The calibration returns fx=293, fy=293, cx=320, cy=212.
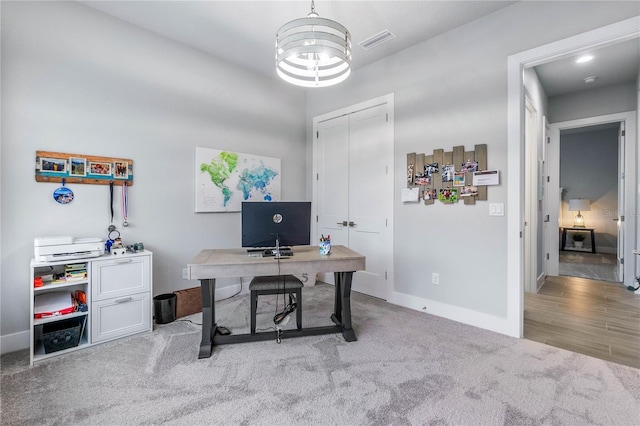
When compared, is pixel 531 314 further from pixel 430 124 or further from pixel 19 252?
pixel 19 252

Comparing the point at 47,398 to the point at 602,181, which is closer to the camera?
the point at 47,398

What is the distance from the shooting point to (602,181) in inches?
257

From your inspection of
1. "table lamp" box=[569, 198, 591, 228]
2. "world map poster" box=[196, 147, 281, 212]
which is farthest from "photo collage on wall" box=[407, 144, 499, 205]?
"table lamp" box=[569, 198, 591, 228]

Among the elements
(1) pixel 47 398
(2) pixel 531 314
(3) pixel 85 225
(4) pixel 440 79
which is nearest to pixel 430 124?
(4) pixel 440 79

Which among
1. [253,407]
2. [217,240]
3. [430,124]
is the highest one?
[430,124]

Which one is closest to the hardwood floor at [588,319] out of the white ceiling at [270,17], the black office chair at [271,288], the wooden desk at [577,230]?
the black office chair at [271,288]

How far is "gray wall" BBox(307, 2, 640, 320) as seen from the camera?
2506 mm

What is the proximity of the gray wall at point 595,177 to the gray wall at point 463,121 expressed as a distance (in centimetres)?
545

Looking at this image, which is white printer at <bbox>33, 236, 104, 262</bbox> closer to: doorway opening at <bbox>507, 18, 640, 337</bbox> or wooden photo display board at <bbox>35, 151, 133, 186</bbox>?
wooden photo display board at <bbox>35, 151, 133, 186</bbox>

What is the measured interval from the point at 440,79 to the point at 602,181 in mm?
6121

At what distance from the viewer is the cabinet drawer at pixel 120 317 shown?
7.74 ft

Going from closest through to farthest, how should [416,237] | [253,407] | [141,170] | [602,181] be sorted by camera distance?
[253,407], [141,170], [416,237], [602,181]

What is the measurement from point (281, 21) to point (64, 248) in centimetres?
272

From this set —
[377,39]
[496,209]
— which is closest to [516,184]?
[496,209]
